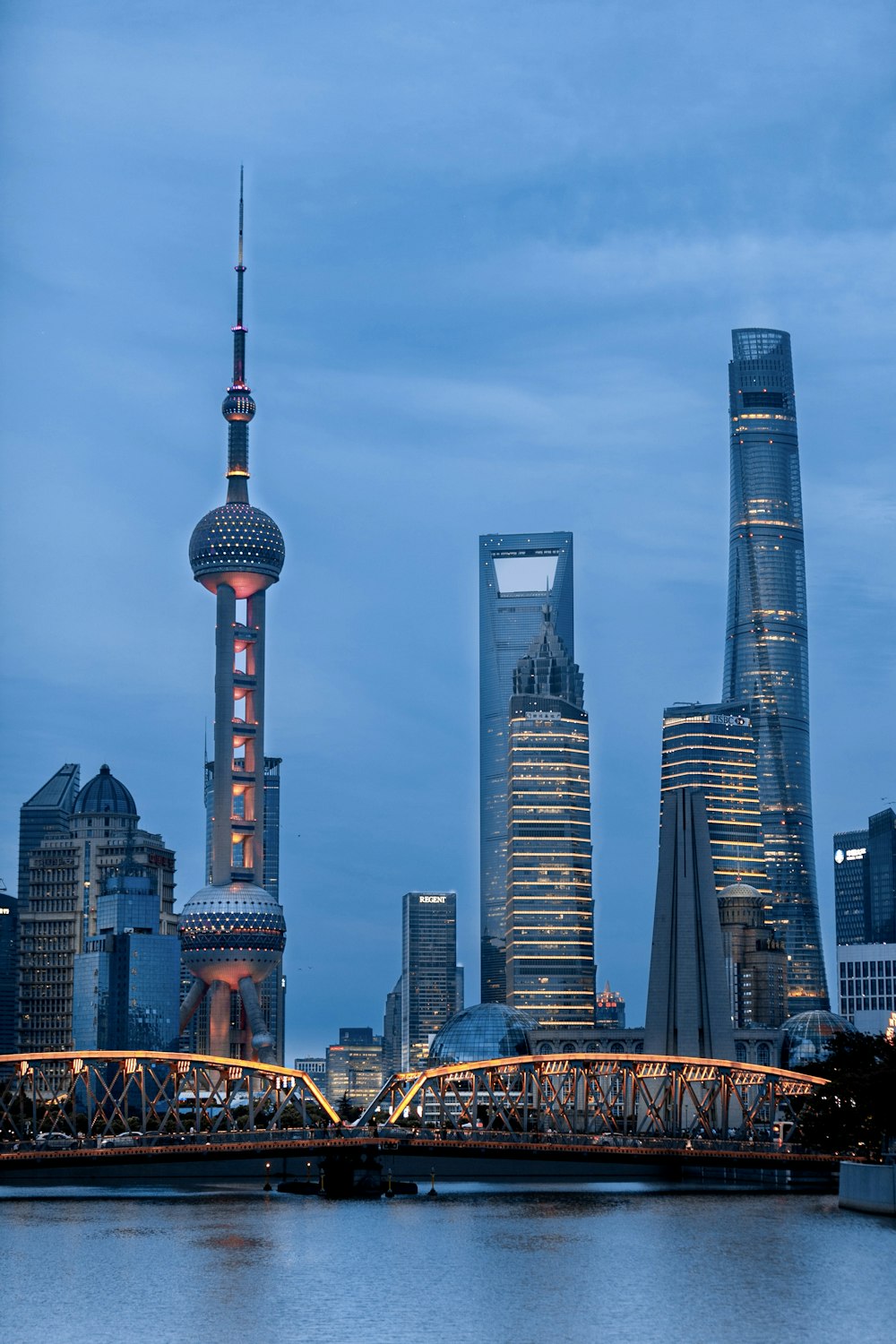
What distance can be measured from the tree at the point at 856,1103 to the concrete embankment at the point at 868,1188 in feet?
28.1

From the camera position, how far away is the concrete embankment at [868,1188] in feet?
427

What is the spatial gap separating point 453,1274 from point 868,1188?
35.7 m

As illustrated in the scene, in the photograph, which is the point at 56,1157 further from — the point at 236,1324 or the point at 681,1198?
the point at 236,1324

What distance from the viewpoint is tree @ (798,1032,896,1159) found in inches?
5881

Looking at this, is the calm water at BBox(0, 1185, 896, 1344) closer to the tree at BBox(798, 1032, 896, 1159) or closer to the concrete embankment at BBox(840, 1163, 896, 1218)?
the concrete embankment at BBox(840, 1163, 896, 1218)

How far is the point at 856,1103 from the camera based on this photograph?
16675 centimetres

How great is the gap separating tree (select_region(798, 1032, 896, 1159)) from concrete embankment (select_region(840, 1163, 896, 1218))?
28.1 feet

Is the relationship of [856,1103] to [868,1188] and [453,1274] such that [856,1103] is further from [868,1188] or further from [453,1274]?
[453,1274]

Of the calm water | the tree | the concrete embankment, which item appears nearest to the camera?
the calm water

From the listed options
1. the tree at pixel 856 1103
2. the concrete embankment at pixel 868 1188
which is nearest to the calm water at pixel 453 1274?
the concrete embankment at pixel 868 1188

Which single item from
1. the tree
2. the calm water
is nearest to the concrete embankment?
the calm water

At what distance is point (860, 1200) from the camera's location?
13662 centimetres

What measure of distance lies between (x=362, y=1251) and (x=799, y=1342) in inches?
1744

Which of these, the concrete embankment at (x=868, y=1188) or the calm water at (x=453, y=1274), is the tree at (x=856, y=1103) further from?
the concrete embankment at (x=868, y=1188)
